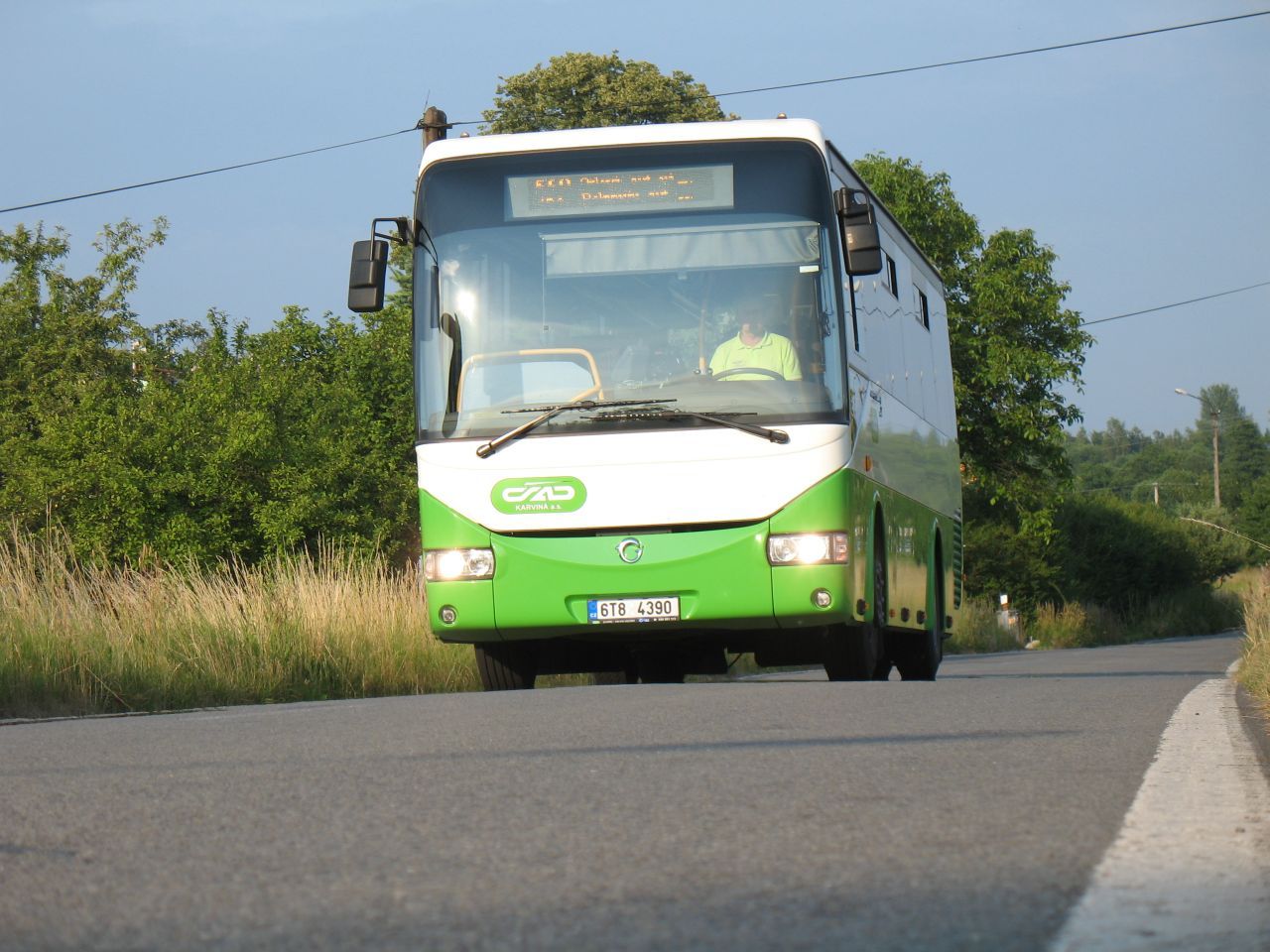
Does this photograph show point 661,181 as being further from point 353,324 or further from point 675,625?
point 353,324

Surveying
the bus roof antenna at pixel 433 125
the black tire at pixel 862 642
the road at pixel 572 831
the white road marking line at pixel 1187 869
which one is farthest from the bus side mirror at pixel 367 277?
the bus roof antenna at pixel 433 125

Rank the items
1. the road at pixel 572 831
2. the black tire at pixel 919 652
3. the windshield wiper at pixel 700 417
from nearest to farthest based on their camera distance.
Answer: the road at pixel 572 831, the windshield wiper at pixel 700 417, the black tire at pixel 919 652

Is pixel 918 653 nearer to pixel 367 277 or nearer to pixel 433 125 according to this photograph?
pixel 367 277

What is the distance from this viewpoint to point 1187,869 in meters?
3.90

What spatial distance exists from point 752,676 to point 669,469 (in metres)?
6.94

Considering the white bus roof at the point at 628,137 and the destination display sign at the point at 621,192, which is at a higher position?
the white bus roof at the point at 628,137

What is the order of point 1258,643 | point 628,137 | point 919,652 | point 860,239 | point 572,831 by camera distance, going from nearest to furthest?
point 572,831, point 860,239, point 628,137, point 1258,643, point 919,652

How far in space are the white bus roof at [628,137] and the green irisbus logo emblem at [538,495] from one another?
217cm

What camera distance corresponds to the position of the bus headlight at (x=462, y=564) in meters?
11.6

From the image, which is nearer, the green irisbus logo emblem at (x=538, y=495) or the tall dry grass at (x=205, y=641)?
the green irisbus logo emblem at (x=538, y=495)

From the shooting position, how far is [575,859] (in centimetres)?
405

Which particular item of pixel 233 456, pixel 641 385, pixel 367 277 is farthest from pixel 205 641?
pixel 233 456

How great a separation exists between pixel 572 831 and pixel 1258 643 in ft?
34.2

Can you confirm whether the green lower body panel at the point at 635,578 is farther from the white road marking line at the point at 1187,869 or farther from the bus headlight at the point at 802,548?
the white road marking line at the point at 1187,869
